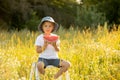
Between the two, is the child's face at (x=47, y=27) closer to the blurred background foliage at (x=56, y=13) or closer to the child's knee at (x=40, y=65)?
the child's knee at (x=40, y=65)

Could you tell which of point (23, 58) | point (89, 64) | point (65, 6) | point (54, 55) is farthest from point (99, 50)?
point (65, 6)

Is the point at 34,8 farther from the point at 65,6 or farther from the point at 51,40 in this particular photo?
the point at 51,40

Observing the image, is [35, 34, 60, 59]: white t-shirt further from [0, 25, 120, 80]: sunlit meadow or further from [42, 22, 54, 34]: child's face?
[0, 25, 120, 80]: sunlit meadow

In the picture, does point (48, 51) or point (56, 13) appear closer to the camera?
point (48, 51)

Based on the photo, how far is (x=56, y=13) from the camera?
2575cm

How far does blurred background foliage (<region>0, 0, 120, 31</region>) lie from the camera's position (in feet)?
75.6

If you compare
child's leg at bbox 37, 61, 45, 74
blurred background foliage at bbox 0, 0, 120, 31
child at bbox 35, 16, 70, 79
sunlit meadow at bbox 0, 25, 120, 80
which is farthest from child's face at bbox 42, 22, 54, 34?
blurred background foliage at bbox 0, 0, 120, 31

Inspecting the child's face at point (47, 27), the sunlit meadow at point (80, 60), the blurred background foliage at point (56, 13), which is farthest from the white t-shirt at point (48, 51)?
the blurred background foliage at point (56, 13)

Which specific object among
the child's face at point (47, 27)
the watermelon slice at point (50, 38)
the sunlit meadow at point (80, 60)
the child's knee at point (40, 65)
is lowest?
the sunlit meadow at point (80, 60)

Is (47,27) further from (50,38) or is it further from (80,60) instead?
(80,60)

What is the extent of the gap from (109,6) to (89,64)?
59.4 ft

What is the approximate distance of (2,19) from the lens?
24250mm

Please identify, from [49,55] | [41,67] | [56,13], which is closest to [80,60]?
[49,55]

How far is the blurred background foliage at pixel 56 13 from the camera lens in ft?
75.6
